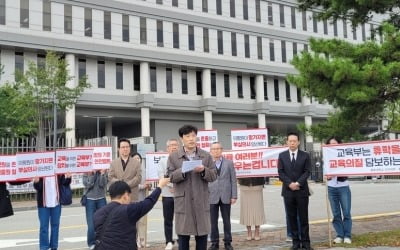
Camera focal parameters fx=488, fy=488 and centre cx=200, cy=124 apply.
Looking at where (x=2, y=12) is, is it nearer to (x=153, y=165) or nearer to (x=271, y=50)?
(x=271, y=50)

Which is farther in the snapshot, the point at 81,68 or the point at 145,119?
the point at 145,119

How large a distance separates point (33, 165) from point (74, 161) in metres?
0.77

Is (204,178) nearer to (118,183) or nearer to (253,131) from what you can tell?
(118,183)

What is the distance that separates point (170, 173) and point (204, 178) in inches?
18.4

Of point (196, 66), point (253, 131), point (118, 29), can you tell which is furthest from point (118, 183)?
point (196, 66)

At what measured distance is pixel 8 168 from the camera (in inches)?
357

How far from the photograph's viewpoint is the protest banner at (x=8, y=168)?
8791 mm

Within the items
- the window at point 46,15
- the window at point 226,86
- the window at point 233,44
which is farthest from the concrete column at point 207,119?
the window at point 46,15

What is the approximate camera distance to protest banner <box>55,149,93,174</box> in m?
8.97

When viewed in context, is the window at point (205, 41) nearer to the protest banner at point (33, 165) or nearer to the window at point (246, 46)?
the window at point (246, 46)

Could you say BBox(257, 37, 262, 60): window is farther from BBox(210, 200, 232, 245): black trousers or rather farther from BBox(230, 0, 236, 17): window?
BBox(210, 200, 232, 245): black trousers

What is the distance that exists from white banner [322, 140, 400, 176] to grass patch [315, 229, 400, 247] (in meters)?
1.23

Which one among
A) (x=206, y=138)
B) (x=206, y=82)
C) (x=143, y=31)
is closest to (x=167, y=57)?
(x=143, y=31)

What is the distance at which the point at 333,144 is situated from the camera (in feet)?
30.4
